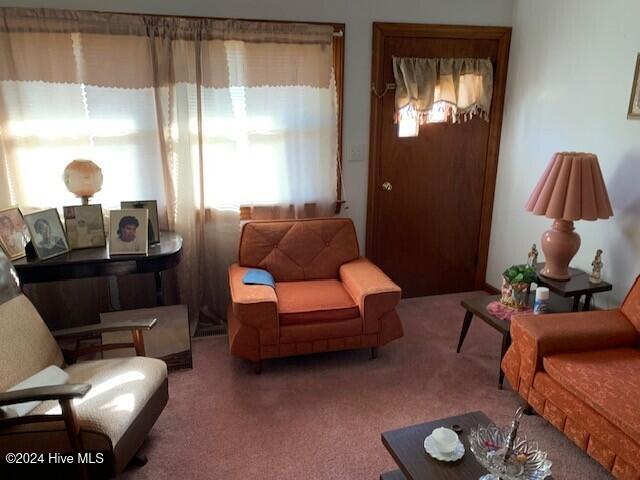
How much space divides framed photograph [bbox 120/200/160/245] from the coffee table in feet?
6.01

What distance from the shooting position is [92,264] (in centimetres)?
251

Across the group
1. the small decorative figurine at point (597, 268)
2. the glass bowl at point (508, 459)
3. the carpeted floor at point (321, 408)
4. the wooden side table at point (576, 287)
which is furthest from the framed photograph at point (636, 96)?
the glass bowl at point (508, 459)

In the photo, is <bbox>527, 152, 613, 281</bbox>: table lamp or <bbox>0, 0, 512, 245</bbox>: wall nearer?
<bbox>527, 152, 613, 281</bbox>: table lamp

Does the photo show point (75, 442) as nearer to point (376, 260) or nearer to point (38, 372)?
point (38, 372)

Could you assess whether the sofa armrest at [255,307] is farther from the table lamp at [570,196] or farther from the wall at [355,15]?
the table lamp at [570,196]

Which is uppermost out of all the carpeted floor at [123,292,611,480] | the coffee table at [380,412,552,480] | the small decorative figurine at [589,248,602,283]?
the small decorative figurine at [589,248,602,283]

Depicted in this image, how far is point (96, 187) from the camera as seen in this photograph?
271cm

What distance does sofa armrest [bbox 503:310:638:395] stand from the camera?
85.1 inches

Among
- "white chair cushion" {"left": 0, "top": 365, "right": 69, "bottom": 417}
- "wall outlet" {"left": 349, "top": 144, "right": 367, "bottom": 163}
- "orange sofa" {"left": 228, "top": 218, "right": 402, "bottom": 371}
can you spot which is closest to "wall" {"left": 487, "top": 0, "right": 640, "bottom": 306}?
"wall outlet" {"left": 349, "top": 144, "right": 367, "bottom": 163}

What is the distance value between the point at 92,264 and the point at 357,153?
75.6 inches

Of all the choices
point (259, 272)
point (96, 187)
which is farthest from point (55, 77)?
point (259, 272)

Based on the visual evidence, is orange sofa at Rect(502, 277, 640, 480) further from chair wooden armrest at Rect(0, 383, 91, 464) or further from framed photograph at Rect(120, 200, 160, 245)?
framed photograph at Rect(120, 200, 160, 245)

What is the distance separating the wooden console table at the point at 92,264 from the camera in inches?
95.3

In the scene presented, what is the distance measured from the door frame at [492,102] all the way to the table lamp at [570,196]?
3.34 feet
